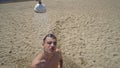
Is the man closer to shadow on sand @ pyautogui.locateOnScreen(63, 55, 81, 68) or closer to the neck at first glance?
the neck

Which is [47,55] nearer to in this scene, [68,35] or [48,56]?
[48,56]

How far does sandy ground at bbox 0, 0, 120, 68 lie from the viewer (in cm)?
370

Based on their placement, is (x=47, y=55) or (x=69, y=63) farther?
(x=69, y=63)

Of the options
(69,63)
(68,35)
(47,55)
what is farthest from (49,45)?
(68,35)

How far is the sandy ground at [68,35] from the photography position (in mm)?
3695

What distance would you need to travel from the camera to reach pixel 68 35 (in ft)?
15.7

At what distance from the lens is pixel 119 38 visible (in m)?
4.53

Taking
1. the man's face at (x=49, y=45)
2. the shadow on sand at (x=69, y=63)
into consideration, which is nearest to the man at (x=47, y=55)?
the man's face at (x=49, y=45)

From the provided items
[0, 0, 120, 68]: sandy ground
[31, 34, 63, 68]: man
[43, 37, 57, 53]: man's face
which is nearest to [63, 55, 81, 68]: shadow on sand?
[0, 0, 120, 68]: sandy ground

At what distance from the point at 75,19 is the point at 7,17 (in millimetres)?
2099

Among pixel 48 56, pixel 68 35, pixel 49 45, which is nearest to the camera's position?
pixel 49 45

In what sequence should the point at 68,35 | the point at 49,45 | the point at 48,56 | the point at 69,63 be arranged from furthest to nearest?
the point at 68,35 < the point at 69,63 < the point at 48,56 < the point at 49,45

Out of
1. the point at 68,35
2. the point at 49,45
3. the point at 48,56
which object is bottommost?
the point at 48,56

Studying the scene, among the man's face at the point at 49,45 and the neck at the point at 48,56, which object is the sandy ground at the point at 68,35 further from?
the man's face at the point at 49,45
